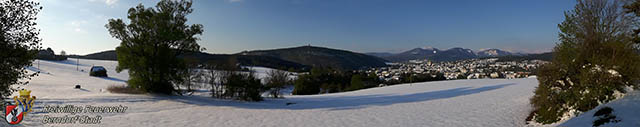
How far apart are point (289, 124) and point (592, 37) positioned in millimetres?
12602

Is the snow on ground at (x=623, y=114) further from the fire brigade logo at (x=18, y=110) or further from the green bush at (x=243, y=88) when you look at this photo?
the fire brigade logo at (x=18, y=110)

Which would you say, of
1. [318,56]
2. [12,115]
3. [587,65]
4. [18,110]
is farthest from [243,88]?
[318,56]

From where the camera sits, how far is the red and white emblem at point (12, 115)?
8188mm

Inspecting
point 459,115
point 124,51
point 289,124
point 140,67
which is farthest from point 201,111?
point 459,115

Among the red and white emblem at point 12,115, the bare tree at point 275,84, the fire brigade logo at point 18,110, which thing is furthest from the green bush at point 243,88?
the red and white emblem at point 12,115

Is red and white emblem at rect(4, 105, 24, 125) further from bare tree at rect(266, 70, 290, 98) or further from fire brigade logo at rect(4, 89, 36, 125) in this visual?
bare tree at rect(266, 70, 290, 98)

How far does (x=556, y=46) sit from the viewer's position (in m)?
11.6

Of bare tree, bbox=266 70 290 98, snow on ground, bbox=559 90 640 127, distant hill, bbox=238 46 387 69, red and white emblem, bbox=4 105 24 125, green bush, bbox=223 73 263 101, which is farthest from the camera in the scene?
distant hill, bbox=238 46 387 69

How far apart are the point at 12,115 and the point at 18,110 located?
2.06ft

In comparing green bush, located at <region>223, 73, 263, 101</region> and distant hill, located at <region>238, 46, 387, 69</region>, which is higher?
distant hill, located at <region>238, 46, 387, 69</region>

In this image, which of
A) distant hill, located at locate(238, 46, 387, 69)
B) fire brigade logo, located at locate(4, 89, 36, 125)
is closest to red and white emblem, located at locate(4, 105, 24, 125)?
fire brigade logo, located at locate(4, 89, 36, 125)

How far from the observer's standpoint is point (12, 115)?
330 inches

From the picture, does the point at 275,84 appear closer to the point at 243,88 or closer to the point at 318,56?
the point at 243,88

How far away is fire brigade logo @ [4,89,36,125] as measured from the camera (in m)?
8.24
